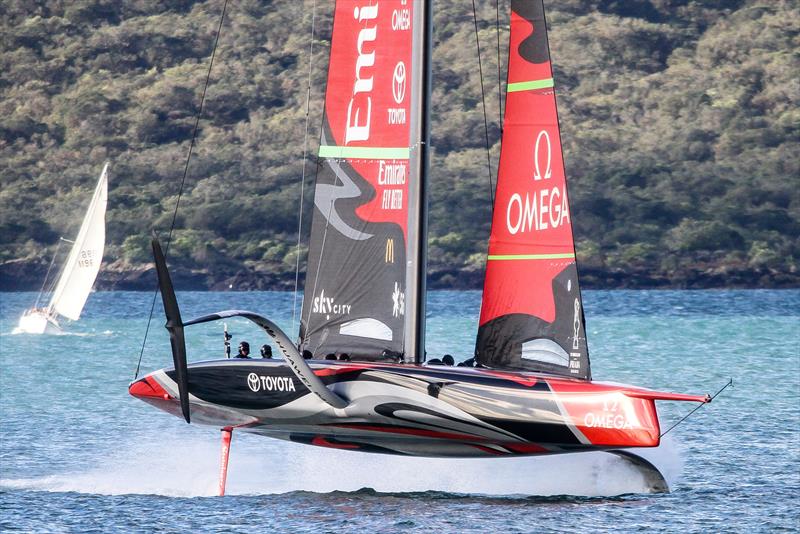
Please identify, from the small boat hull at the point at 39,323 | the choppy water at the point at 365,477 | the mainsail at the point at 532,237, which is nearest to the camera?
the choppy water at the point at 365,477

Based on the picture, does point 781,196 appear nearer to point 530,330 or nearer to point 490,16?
point 490,16

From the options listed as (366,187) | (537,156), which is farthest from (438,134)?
(537,156)

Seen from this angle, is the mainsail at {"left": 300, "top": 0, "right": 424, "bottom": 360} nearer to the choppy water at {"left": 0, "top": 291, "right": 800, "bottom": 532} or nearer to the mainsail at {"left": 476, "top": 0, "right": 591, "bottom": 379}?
the mainsail at {"left": 476, "top": 0, "right": 591, "bottom": 379}

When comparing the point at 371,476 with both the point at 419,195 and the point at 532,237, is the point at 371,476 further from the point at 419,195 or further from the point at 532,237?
the point at 532,237

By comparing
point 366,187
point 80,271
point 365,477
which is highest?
point 80,271

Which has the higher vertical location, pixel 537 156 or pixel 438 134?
pixel 438 134

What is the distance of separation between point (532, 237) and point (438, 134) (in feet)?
383

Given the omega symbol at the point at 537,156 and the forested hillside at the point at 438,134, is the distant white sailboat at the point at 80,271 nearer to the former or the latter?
the omega symbol at the point at 537,156

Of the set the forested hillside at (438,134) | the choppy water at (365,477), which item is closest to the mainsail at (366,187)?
the choppy water at (365,477)

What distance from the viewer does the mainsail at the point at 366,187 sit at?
65.2 ft

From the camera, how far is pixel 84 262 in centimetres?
5694

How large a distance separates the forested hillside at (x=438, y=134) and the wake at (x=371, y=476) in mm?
90228

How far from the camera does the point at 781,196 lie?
125188mm

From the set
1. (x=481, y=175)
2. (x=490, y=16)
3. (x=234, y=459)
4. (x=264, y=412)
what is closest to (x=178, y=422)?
(x=234, y=459)
